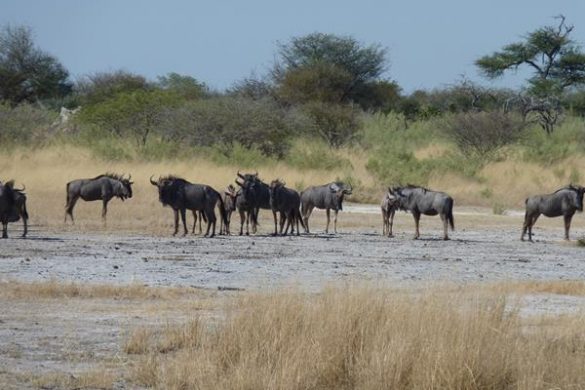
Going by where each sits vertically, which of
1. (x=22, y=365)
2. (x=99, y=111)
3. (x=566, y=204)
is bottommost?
(x=22, y=365)

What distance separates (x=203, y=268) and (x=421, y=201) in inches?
420

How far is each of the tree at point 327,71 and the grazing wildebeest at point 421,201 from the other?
3736 cm

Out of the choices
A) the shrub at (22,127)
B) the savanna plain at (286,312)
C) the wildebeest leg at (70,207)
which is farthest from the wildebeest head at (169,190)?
the shrub at (22,127)

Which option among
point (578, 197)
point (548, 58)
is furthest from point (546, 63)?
point (578, 197)

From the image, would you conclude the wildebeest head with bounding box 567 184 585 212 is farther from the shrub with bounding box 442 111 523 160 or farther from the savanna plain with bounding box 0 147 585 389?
the shrub with bounding box 442 111 523 160

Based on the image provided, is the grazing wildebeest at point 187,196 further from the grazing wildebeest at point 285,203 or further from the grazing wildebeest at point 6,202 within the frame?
the grazing wildebeest at point 6,202

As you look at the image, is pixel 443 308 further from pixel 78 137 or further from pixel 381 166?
pixel 78 137

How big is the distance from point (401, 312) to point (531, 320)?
348 centimetres

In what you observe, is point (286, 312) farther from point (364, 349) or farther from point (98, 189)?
point (98, 189)

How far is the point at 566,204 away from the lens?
99.9ft

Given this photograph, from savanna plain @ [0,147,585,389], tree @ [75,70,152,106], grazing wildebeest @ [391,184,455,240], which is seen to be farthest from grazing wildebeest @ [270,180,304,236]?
tree @ [75,70,152,106]

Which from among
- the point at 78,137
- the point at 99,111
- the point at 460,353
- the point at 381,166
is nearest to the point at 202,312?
the point at 460,353

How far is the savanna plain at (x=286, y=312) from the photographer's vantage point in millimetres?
11234

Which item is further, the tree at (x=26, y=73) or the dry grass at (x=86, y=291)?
the tree at (x=26, y=73)
